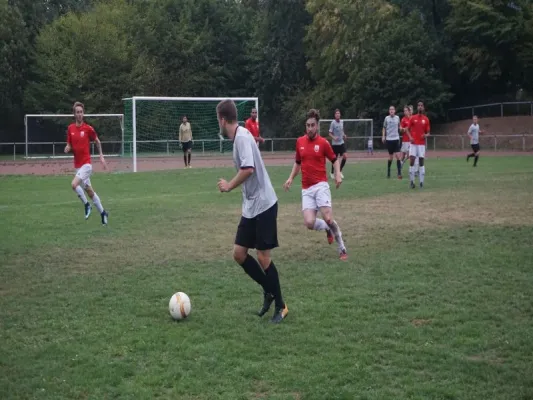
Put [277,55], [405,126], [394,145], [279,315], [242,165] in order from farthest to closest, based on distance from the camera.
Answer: [277,55]
[394,145]
[405,126]
[279,315]
[242,165]

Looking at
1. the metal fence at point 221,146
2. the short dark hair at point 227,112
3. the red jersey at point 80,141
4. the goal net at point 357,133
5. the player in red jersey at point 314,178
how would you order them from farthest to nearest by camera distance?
1. the goal net at point 357,133
2. the metal fence at point 221,146
3. the red jersey at point 80,141
4. the player in red jersey at point 314,178
5. the short dark hair at point 227,112

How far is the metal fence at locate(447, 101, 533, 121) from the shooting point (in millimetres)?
41128

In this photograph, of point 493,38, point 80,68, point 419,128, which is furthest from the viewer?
point 80,68

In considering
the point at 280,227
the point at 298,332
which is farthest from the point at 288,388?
the point at 280,227

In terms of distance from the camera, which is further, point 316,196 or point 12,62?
point 12,62

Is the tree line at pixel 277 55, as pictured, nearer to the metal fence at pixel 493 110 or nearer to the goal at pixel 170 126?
the metal fence at pixel 493 110

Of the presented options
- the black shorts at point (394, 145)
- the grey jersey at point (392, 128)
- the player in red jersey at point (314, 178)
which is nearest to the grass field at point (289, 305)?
the player in red jersey at point (314, 178)

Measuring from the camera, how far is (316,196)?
32.9 feet

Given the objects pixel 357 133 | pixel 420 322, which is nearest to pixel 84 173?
pixel 420 322

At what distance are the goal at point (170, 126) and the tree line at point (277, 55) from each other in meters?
10.1

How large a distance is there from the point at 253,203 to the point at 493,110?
3851cm

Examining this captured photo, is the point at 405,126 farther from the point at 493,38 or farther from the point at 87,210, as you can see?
the point at 493,38

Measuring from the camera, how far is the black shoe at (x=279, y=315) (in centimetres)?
686

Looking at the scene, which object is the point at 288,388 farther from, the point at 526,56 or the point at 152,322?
the point at 526,56
